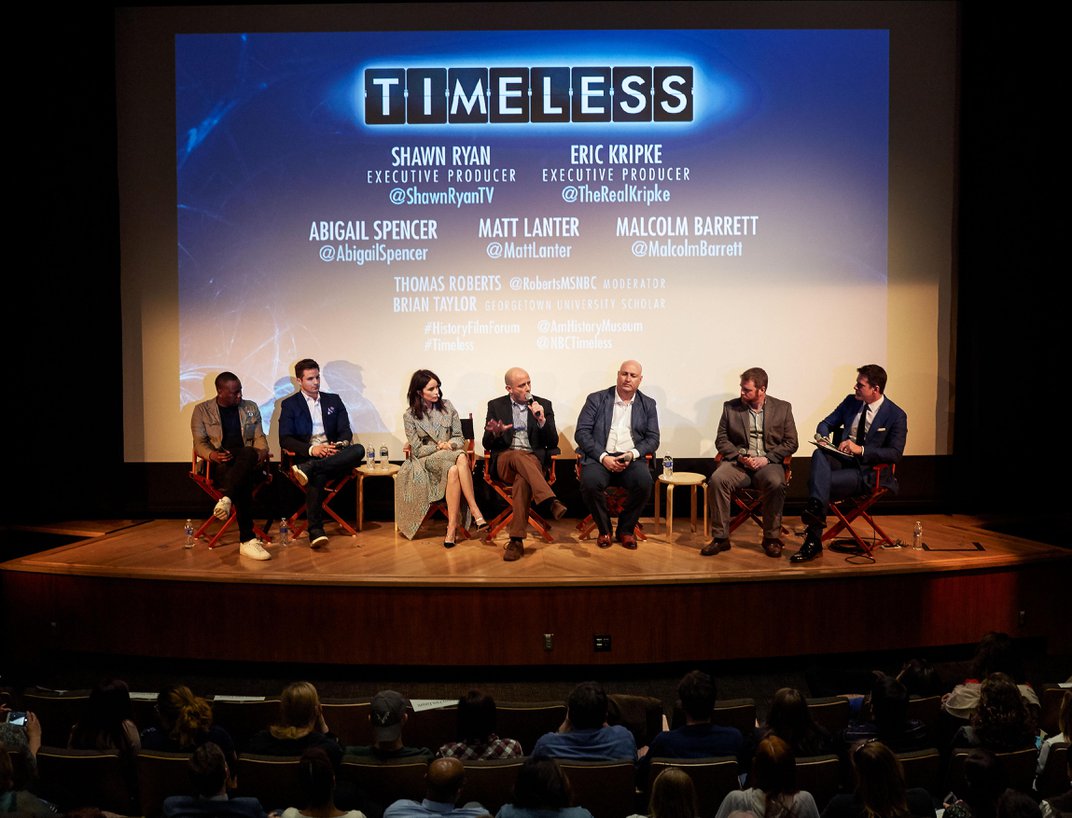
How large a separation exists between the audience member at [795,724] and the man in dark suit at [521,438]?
2.71 metres

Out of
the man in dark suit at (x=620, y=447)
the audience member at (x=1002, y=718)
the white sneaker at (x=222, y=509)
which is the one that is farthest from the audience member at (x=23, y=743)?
the man in dark suit at (x=620, y=447)

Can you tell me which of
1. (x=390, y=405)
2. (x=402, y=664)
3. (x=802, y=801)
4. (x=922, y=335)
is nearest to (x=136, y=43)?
(x=390, y=405)

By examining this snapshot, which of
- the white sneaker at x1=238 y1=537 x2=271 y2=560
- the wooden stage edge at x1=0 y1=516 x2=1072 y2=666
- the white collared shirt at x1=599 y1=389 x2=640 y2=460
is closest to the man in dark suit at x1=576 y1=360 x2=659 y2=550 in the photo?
the white collared shirt at x1=599 y1=389 x2=640 y2=460

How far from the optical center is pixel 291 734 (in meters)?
2.69

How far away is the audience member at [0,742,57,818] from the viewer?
2297 mm

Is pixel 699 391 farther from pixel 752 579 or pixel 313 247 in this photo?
pixel 313 247

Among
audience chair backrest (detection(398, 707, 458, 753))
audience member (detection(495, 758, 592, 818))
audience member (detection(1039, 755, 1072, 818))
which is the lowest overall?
audience chair backrest (detection(398, 707, 458, 753))

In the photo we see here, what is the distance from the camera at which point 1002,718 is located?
252 centimetres

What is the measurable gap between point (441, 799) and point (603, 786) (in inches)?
18.9

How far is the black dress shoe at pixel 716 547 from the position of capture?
4926 mm

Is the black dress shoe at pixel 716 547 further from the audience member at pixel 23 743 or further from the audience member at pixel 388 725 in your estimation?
the audience member at pixel 23 743

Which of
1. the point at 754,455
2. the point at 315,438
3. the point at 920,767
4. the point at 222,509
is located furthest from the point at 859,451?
the point at 222,509

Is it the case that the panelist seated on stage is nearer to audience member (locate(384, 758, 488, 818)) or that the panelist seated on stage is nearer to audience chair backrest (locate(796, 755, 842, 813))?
audience member (locate(384, 758, 488, 818))

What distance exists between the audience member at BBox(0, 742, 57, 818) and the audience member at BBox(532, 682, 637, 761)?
1.29 m
